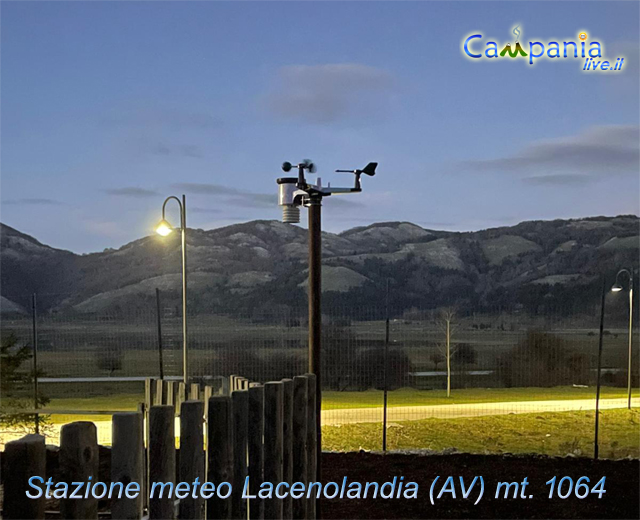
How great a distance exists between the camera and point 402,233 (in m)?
55.4

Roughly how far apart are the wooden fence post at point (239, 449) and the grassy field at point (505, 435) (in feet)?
21.9

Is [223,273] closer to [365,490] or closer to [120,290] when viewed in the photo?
[120,290]

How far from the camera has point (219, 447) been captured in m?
3.62

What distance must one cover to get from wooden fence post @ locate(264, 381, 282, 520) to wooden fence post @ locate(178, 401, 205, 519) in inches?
30.2

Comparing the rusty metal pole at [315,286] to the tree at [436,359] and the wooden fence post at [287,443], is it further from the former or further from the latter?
the tree at [436,359]

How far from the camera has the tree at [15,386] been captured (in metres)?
11.6

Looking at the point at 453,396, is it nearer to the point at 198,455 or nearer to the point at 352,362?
the point at 352,362

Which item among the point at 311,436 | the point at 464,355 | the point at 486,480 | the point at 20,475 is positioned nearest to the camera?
the point at 20,475

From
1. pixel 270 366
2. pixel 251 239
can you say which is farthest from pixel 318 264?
pixel 251 239

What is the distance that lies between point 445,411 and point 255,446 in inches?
406

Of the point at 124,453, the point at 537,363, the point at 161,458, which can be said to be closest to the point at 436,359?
the point at 537,363

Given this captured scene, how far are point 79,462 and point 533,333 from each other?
15.1 meters

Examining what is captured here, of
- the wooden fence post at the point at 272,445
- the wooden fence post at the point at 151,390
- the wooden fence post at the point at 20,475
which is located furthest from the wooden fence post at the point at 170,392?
the wooden fence post at the point at 20,475

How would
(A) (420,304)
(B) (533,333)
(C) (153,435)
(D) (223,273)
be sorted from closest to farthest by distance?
(C) (153,435) → (B) (533,333) → (A) (420,304) → (D) (223,273)
